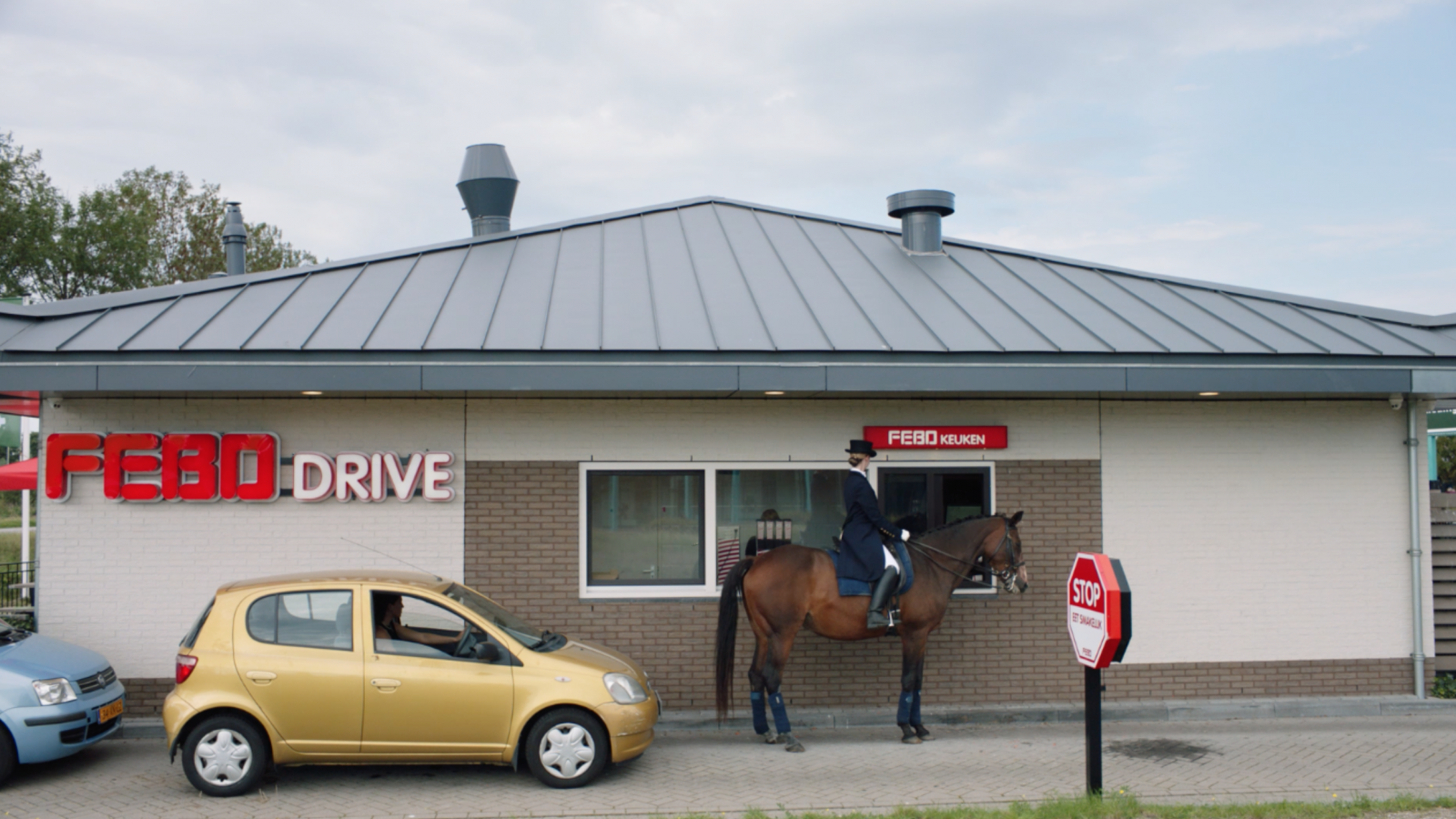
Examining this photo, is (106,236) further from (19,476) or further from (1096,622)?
(1096,622)

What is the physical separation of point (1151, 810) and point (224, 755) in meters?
6.77

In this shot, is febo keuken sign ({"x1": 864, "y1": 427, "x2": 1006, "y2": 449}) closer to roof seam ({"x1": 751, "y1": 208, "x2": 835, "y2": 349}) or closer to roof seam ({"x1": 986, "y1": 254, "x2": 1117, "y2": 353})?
roof seam ({"x1": 751, "y1": 208, "x2": 835, "y2": 349})

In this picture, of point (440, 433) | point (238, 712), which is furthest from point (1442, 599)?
point (238, 712)

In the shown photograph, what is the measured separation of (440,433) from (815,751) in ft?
15.7

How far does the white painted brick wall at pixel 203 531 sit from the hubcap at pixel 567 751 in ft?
9.41

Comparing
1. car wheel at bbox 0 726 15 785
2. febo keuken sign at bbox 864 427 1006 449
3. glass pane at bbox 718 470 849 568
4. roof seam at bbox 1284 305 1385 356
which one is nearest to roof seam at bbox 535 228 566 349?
glass pane at bbox 718 470 849 568

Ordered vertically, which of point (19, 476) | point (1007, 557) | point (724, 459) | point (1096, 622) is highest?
point (724, 459)

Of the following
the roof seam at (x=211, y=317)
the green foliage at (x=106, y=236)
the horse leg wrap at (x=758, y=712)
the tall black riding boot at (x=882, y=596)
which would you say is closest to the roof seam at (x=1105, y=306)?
the tall black riding boot at (x=882, y=596)

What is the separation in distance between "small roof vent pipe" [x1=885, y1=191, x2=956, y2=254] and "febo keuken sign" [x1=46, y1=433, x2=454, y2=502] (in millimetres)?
6818

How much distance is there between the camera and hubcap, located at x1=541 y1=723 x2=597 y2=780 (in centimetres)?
759

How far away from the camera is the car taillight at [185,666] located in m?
7.34

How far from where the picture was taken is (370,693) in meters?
7.37

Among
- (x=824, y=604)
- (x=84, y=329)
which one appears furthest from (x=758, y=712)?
(x=84, y=329)

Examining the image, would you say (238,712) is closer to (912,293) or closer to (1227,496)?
(912,293)
